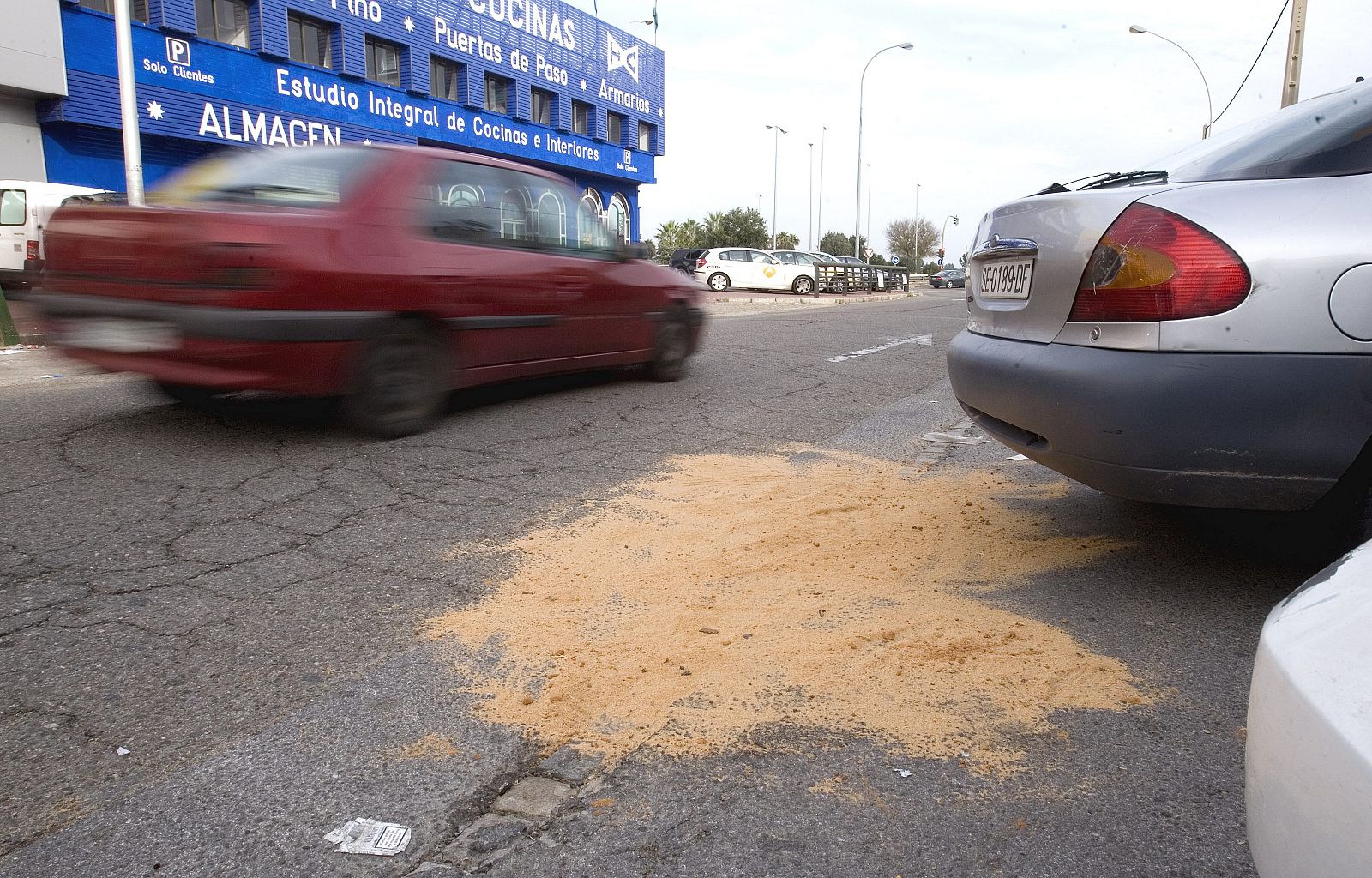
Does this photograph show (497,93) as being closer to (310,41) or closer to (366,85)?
(366,85)

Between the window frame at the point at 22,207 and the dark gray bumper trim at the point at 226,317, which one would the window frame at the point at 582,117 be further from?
the dark gray bumper trim at the point at 226,317

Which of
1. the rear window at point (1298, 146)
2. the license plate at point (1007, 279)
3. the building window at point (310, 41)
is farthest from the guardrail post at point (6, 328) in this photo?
the building window at point (310, 41)

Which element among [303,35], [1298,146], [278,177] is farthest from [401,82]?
[1298,146]

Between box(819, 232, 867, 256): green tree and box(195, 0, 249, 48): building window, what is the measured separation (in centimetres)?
6606

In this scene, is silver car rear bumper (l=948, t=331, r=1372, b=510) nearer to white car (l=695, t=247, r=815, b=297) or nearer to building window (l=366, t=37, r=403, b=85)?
building window (l=366, t=37, r=403, b=85)

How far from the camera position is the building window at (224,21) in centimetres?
2269

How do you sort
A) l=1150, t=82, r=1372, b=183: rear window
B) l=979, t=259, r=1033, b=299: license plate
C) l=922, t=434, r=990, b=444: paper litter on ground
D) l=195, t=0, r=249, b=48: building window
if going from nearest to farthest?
l=1150, t=82, r=1372, b=183: rear window
l=979, t=259, r=1033, b=299: license plate
l=922, t=434, r=990, b=444: paper litter on ground
l=195, t=0, r=249, b=48: building window

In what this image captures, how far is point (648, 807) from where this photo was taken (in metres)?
1.98

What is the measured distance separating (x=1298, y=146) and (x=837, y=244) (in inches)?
3524

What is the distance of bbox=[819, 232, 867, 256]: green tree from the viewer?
286 feet

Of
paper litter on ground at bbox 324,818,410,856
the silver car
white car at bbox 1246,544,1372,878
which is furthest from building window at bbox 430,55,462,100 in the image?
white car at bbox 1246,544,1372,878

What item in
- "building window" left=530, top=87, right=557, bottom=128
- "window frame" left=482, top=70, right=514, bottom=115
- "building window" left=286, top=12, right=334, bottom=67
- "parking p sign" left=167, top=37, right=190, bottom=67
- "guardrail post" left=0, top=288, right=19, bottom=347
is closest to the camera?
"guardrail post" left=0, top=288, right=19, bottom=347

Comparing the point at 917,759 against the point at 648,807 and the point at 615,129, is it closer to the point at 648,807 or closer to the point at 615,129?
the point at 648,807

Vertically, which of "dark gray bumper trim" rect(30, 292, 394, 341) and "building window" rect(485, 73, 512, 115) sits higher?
"building window" rect(485, 73, 512, 115)
